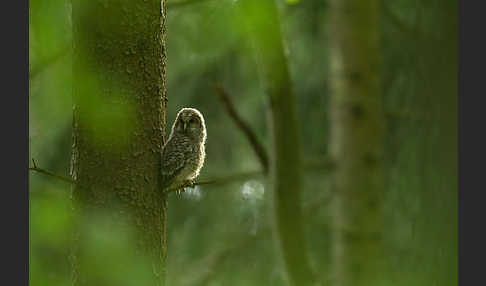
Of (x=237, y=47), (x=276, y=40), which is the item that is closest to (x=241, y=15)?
(x=276, y=40)

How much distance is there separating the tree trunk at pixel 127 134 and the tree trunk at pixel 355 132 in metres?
2.22

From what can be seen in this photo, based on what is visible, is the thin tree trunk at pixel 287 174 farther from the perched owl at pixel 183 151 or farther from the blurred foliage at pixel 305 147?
the perched owl at pixel 183 151

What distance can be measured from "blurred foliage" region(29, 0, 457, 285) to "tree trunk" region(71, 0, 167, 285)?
83 centimetres

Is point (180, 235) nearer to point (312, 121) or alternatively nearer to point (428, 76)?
point (312, 121)

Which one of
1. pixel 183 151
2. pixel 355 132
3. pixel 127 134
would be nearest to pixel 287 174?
pixel 183 151

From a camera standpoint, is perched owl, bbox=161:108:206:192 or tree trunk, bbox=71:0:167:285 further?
perched owl, bbox=161:108:206:192

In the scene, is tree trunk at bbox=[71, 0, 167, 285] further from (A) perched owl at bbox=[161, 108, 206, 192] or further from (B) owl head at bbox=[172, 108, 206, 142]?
(B) owl head at bbox=[172, 108, 206, 142]

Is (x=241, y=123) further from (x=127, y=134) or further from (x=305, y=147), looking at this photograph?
(x=305, y=147)

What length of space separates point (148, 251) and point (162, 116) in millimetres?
519

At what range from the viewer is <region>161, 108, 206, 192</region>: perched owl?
8.12ft

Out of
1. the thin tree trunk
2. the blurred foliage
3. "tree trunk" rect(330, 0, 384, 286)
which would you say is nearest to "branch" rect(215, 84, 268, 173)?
the thin tree trunk

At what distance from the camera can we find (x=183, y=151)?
9.40ft

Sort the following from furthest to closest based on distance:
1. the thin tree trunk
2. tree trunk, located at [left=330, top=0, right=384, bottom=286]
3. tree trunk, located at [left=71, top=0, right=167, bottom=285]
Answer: tree trunk, located at [left=330, top=0, right=384, bottom=286] → the thin tree trunk → tree trunk, located at [left=71, top=0, right=167, bottom=285]

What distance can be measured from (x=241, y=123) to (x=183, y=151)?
1.81 ft
